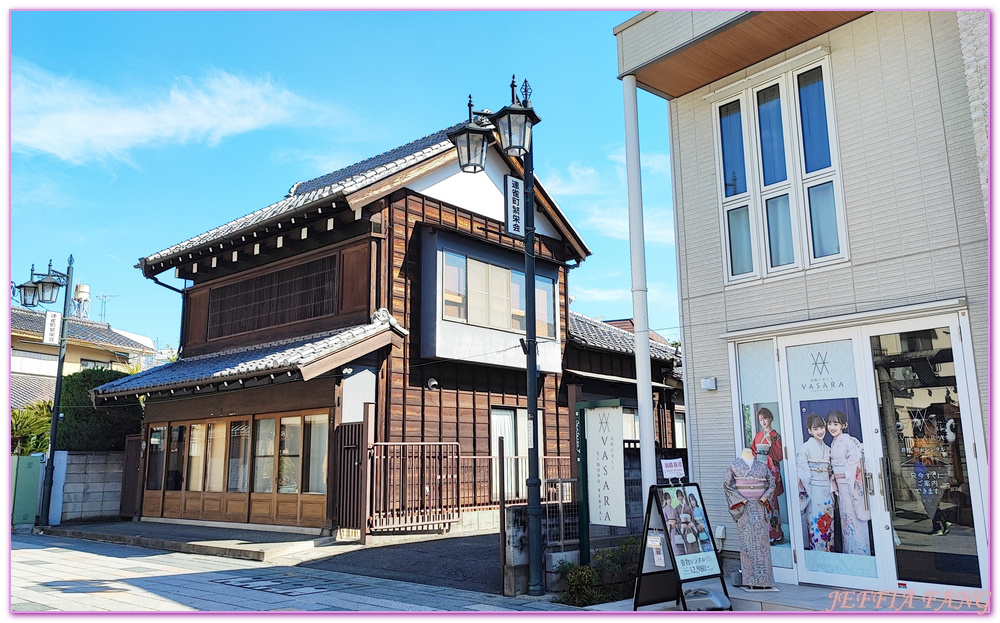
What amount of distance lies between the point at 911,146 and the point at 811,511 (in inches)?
161

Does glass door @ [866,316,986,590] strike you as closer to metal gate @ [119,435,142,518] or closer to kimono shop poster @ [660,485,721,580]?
kimono shop poster @ [660,485,721,580]

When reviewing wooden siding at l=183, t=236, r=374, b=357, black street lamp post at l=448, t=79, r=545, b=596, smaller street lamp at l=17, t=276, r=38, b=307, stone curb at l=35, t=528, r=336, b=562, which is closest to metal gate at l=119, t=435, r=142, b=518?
wooden siding at l=183, t=236, r=374, b=357

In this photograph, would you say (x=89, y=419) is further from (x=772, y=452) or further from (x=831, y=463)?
(x=831, y=463)

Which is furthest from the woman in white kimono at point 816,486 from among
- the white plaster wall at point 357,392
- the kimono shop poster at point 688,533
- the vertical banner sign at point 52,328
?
the vertical banner sign at point 52,328

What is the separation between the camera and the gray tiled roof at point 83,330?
32.5m

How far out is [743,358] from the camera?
29.1 feet

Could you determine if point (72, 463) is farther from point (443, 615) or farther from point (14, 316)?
point (14, 316)

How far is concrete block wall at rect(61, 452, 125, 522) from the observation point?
1748 cm

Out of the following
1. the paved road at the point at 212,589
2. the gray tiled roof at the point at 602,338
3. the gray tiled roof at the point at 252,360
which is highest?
the gray tiled roof at the point at 602,338

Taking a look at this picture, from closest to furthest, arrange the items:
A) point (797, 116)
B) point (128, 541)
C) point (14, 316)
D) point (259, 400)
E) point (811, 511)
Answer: point (811, 511) < point (797, 116) < point (128, 541) < point (259, 400) < point (14, 316)

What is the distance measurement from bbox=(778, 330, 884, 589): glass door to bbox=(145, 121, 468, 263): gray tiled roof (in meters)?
8.20

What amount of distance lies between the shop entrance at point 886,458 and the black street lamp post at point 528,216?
2.84 meters

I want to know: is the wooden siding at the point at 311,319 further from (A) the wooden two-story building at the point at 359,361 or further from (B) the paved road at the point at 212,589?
(B) the paved road at the point at 212,589

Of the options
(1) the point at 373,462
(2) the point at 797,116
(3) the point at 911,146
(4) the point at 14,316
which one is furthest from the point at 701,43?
(4) the point at 14,316
